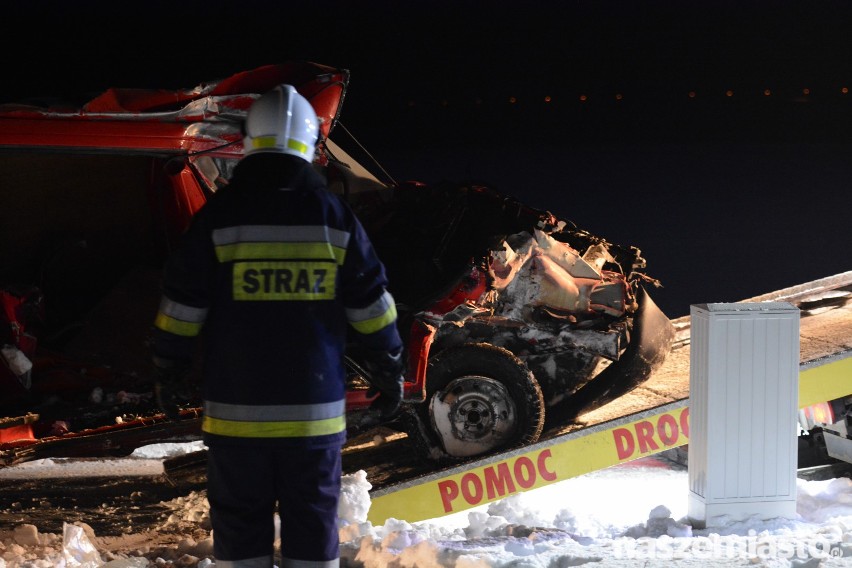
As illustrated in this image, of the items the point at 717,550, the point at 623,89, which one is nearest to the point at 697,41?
the point at 623,89

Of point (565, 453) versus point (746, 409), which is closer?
point (746, 409)

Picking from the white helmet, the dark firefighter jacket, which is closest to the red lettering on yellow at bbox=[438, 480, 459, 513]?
the dark firefighter jacket

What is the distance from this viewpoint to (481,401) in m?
5.16

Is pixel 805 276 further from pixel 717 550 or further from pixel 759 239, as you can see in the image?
pixel 717 550

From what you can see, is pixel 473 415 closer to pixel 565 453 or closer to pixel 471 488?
pixel 471 488

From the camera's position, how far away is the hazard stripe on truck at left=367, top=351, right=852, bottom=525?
505cm

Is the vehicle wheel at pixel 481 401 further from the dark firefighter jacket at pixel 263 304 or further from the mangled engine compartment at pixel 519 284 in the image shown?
the dark firefighter jacket at pixel 263 304

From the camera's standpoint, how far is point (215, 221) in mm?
2643

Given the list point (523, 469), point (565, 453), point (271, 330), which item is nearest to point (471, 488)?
point (523, 469)

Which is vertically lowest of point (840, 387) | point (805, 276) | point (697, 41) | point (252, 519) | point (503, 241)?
point (252, 519)

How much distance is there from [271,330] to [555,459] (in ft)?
9.34

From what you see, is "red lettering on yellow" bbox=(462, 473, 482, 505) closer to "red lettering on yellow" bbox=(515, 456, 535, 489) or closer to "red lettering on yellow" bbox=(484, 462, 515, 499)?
"red lettering on yellow" bbox=(484, 462, 515, 499)

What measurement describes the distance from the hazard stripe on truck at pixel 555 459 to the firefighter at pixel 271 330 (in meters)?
2.33

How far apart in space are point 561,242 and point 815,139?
479 cm
